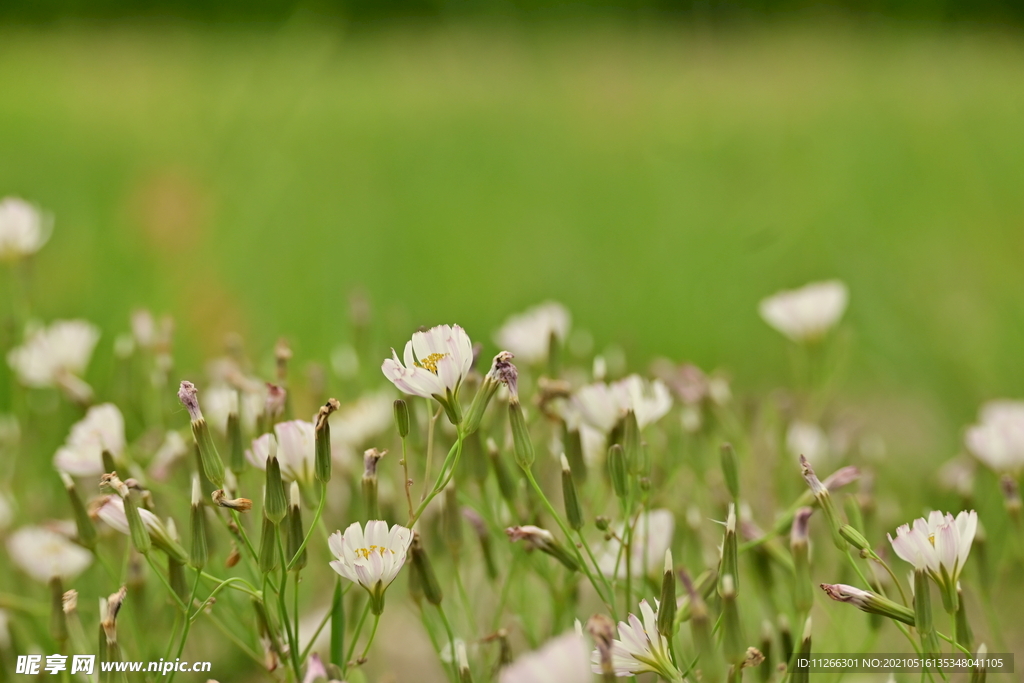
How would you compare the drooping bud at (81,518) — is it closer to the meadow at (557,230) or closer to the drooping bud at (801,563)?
the meadow at (557,230)

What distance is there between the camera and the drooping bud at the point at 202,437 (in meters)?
0.57

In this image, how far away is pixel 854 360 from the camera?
1790 mm

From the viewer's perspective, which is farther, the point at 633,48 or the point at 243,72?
the point at 633,48

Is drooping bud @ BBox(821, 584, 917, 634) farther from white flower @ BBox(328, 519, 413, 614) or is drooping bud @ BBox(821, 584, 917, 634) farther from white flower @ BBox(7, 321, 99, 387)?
white flower @ BBox(7, 321, 99, 387)

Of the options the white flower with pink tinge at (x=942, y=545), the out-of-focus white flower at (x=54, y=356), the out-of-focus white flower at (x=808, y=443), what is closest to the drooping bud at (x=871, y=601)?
the white flower with pink tinge at (x=942, y=545)

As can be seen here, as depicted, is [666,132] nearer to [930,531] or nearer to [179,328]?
[179,328]

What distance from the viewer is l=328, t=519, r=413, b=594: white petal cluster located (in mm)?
519

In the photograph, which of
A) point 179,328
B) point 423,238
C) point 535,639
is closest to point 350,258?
point 423,238

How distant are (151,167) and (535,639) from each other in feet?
7.89

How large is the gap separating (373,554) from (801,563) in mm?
313

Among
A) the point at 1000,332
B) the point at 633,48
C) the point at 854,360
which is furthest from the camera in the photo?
the point at 633,48

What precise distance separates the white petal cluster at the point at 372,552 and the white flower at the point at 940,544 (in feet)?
1.04

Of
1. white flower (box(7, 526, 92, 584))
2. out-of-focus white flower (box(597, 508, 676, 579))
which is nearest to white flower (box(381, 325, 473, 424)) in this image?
out-of-focus white flower (box(597, 508, 676, 579))

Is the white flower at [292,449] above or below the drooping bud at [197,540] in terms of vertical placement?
above
